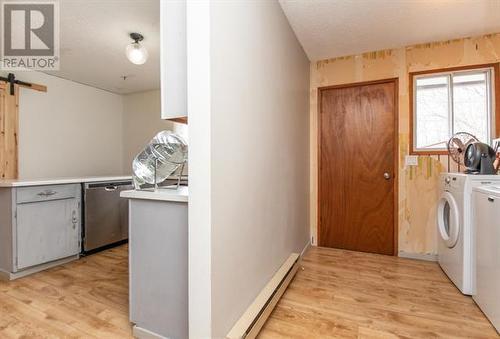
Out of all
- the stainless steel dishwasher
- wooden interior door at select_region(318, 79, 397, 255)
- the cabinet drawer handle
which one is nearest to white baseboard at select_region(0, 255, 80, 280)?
the stainless steel dishwasher

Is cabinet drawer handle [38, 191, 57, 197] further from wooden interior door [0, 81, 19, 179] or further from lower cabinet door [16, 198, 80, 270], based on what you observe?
wooden interior door [0, 81, 19, 179]

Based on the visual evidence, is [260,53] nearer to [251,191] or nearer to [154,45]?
[251,191]

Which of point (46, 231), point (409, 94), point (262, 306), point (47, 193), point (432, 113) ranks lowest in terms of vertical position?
point (262, 306)

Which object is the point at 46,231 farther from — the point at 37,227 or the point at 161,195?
the point at 161,195

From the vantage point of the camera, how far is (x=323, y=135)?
324cm

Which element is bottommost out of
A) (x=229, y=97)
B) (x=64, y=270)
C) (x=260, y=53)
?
(x=64, y=270)

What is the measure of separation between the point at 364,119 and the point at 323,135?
51cm

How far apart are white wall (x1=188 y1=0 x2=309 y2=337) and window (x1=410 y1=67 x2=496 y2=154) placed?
5.08ft

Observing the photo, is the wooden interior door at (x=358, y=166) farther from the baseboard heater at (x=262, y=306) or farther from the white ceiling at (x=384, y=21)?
the baseboard heater at (x=262, y=306)

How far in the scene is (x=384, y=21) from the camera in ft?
7.66

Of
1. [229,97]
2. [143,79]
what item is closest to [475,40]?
[229,97]

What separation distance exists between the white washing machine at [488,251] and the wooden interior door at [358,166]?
1.09 meters

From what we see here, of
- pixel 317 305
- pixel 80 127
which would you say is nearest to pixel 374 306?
pixel 317 305

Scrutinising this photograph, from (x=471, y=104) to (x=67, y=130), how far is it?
5.28m
